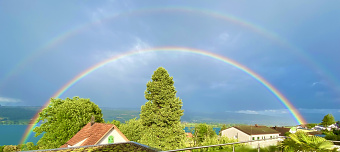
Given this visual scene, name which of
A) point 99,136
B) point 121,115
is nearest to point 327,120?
point 99,136

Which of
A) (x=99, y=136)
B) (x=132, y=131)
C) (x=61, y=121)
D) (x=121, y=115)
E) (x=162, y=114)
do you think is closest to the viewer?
(x=99, y=136)

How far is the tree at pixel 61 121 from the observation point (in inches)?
1172

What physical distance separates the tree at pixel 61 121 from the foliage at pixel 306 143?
29903mm

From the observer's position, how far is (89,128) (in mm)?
26984

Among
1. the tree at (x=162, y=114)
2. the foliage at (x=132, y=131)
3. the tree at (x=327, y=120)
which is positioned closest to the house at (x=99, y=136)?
the tree at (x=162, y=114)

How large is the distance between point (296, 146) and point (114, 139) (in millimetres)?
21464

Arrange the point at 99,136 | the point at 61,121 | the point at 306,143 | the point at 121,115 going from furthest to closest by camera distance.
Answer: the point at 121,115 < the point at 61,121 < the point at 99,136 < the point at 306,143

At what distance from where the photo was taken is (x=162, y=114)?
1020 inches

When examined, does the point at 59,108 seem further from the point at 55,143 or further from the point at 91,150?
the point at 91,150

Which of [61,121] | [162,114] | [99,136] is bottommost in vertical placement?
[99,136]

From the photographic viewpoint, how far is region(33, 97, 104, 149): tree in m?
29.8

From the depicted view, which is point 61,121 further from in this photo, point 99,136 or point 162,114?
point 162,114

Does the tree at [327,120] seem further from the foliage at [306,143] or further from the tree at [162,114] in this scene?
the foliage at [306,143]

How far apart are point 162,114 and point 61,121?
1605 cm
